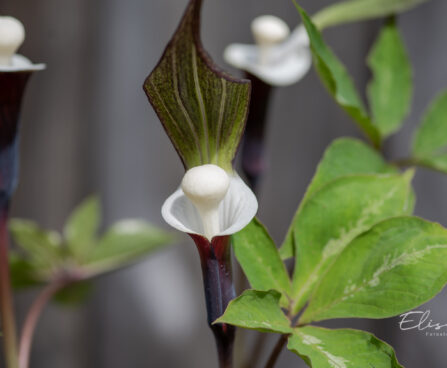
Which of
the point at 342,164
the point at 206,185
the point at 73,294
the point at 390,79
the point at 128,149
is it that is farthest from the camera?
the point at 128,149

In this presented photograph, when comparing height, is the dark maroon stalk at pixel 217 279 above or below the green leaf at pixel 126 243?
above

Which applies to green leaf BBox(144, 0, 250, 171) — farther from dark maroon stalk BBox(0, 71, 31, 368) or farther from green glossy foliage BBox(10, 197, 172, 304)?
green glossy foliage BBox(10, 197, 172, 304)

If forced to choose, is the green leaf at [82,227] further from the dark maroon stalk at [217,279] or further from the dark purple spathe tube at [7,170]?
the dark maroon stalk at [217,279]

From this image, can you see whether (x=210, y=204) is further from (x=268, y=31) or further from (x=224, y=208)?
(x=268, y=31)

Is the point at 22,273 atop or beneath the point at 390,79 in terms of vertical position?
beneath

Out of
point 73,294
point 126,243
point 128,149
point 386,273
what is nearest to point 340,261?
point 386,273

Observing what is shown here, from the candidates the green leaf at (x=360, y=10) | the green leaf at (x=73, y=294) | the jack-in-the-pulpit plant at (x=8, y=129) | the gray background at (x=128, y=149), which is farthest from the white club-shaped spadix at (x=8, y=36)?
the gray background at (x=128, y=149)

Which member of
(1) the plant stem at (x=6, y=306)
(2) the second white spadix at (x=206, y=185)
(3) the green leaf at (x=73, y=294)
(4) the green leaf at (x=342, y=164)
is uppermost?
(2) the second white spadix at (x=206, y=185)

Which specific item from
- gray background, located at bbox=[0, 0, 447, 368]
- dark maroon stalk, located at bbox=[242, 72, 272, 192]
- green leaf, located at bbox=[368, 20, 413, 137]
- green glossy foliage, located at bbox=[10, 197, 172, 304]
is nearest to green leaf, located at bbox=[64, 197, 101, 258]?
green glossy foliage, located at bbox=[10, 197, 172, 304]
